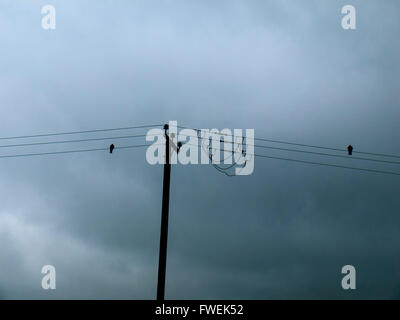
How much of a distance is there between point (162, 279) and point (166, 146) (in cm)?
548
